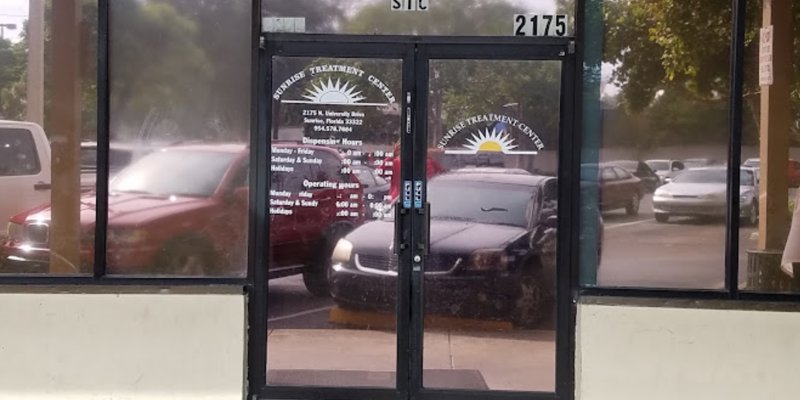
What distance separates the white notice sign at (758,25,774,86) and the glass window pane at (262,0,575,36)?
1220 mm

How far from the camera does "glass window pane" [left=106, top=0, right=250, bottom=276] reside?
19.4 ft

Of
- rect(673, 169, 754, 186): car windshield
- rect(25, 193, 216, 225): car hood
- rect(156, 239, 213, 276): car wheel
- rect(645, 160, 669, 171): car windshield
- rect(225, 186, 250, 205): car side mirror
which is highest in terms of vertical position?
rect(645, 160, 669, 171): car windshield

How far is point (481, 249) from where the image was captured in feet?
19.5

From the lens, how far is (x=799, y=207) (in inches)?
231

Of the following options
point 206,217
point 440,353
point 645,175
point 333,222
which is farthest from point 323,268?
point 645,175

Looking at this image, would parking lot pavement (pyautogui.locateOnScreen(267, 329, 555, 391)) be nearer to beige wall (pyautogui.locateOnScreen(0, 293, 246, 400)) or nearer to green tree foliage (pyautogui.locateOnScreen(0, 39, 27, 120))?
beige wall (pyautogui.locateOnScreen(0, 293, 246, 400))

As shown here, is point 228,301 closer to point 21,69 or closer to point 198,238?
point 198,238

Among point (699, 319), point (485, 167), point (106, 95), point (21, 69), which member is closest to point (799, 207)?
point (699, 319)

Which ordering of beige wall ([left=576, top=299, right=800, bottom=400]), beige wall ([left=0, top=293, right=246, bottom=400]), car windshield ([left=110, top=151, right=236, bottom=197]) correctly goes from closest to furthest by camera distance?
beige wall ([left=576, top=299, right=800, bottom=400]) < beige wall ([left=0, top=293, right=246, bottom=400]) < car windshield ([left=110, top=151, right=236, bottom=197])

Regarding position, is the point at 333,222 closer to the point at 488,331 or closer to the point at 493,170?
Result: the point at 493,170

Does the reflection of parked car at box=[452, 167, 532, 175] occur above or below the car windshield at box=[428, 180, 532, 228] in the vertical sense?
above

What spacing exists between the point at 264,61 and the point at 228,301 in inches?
60.5

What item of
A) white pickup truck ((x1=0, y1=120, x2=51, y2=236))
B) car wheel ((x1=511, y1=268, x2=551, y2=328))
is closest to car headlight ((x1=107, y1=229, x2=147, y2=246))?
white pickup truck ((x1=0, y1=120, x2=51, y2=236))

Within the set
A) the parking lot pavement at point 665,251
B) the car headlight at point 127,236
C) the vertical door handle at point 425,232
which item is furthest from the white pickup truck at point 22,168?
the parking lot pavement at point 665,251
